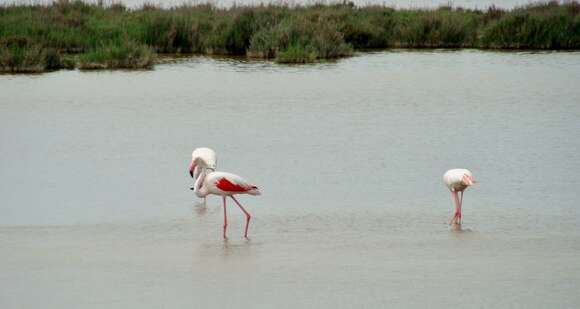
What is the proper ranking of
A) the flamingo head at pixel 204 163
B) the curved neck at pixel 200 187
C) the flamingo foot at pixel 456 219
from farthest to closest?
the flamingo head at pixel 204 163 < the curved neck at pixel 200 187 < the flamingo foot at pixel 456 219

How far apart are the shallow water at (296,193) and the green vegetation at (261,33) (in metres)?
2.70

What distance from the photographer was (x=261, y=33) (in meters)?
25.6

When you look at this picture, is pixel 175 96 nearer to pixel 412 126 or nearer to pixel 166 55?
pixel 412 126

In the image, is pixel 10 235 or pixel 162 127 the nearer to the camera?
pixel 10 235

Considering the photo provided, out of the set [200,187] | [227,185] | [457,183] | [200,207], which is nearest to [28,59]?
[200,207]

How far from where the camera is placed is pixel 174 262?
862cm

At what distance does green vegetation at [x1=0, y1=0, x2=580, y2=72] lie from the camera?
24031 millimetres

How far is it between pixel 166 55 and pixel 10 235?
1717 cm

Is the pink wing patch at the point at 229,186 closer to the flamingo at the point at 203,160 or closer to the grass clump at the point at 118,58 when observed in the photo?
the flamingo at the point at 203,160

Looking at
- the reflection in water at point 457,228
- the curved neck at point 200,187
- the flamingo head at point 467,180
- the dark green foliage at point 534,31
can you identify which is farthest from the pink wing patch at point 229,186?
the dark green foliage at point 534,31

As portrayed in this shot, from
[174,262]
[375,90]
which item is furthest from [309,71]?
[174,262]

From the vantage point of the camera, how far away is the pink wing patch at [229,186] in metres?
9.88

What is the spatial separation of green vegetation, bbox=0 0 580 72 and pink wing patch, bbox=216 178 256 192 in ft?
45.4

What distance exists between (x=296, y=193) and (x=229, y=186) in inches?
60.7
